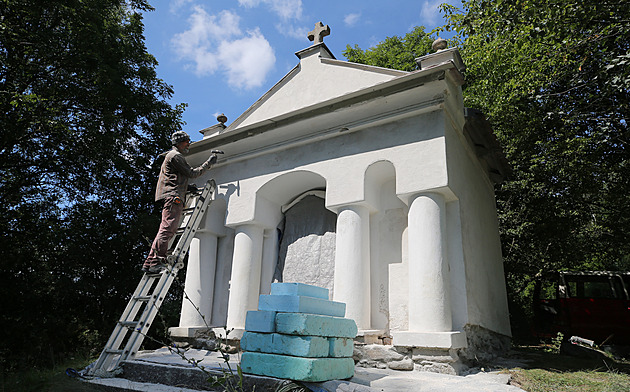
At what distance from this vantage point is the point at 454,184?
6.32m

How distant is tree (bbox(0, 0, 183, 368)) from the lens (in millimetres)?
11281

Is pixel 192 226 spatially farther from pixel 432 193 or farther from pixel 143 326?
pixel 432 193

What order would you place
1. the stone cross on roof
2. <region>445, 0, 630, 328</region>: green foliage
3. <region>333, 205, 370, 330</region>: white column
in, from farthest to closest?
<region>445, 0, 630, 328</region>: green foliage
the stone cross on roof
<region>333, 205, 370, 330</region>: white column

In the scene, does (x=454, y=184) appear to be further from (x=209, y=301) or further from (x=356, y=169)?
(x=209, y=301)

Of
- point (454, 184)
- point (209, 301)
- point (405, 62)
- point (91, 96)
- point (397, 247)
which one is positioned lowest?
point (209, 301)

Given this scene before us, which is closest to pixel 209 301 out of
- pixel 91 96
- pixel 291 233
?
pixel 291 233

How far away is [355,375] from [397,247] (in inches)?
101

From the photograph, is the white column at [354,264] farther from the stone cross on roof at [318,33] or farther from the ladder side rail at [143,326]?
the stone cross on roof at [318,33]

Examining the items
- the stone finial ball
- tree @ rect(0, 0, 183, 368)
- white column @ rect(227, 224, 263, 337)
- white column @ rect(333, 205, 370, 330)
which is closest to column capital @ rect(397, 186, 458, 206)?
white column @ rect(333, 205, 370, 330)

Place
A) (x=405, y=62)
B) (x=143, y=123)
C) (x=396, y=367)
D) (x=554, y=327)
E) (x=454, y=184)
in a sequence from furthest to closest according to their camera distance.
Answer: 1. (x=405, y=62)
2. (x=143, y=123)
3. (x=554, y=327)
4. (x=454, y=184)
5. (x=396, y=367)

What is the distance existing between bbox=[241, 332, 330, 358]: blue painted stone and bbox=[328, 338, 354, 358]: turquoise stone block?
0.16 ft

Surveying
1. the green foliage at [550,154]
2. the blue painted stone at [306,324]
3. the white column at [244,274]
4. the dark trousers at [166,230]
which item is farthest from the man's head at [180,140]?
the green foliage at [550,154]

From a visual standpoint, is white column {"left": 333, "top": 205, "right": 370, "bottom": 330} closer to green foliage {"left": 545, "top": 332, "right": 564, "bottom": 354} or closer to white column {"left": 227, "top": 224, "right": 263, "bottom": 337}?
white column {"left": 227, "top": 224, "right": 263, "bottom": 337}

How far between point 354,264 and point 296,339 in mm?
2699
